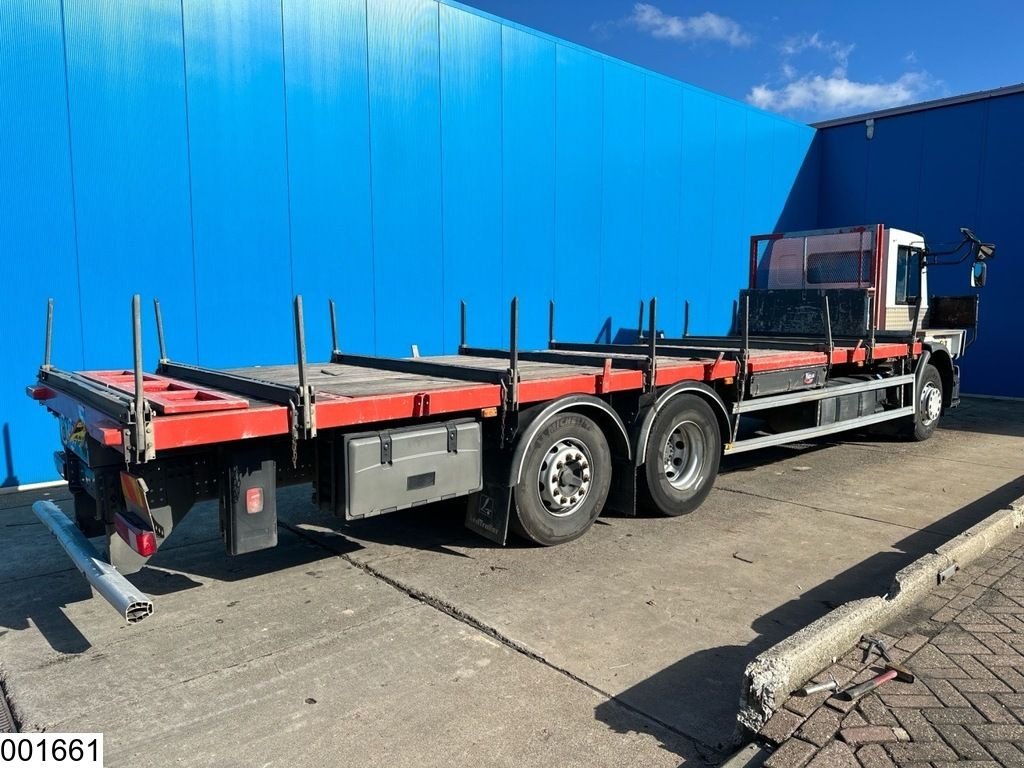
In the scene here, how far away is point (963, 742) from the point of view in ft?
9.30

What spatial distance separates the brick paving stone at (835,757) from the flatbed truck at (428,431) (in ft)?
8.18

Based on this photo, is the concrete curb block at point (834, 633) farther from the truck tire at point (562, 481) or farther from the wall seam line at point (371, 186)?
the wall seam line at point (371, 186)

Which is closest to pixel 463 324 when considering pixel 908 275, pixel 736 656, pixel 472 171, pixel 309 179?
→ pixel 309 179

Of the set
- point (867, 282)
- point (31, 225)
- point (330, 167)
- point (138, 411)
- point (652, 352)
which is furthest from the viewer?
point (867, 282)

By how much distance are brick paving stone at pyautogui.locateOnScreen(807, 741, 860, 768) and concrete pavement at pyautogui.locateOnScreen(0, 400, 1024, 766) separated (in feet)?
1.36

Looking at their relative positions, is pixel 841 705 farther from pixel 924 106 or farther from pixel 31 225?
pixel 924 106

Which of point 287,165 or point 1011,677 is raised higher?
point 287,165

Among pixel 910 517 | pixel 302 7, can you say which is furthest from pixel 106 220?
pixel 910 517

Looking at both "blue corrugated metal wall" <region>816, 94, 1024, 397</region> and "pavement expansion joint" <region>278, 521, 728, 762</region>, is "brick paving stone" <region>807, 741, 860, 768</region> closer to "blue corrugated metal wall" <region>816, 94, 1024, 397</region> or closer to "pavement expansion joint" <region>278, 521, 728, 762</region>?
"pavement expansion joint" <region>278, 521, 728, 762</region>

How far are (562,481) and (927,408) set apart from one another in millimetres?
6944

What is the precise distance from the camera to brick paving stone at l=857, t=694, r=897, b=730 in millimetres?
2947

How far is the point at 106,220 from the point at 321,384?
3.88 metres

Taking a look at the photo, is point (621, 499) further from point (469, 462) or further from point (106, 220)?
point (106, 220)

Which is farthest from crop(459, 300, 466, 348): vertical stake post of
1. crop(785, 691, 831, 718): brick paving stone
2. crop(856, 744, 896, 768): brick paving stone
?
crop(856, 744, 896, 768): brick paving stone
